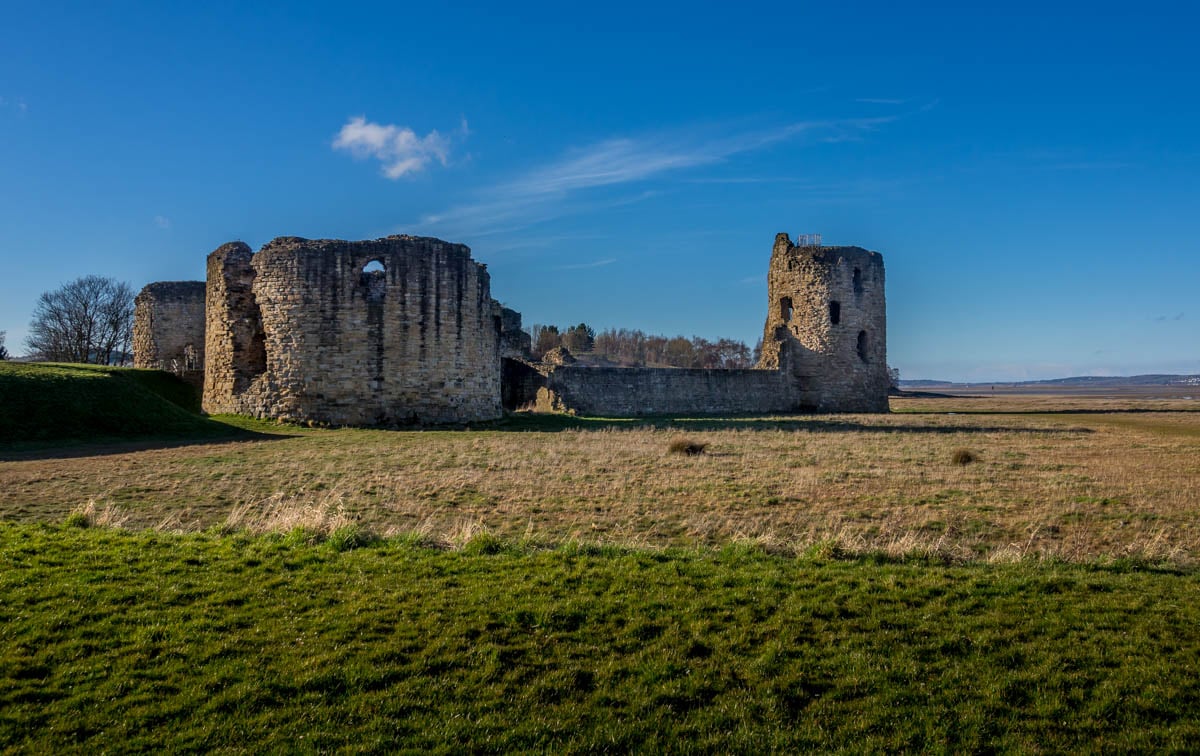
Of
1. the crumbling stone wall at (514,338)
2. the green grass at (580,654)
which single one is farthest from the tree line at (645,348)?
the green grass at (580,654)

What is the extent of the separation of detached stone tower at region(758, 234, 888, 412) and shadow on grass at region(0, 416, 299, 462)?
2565 centimetres

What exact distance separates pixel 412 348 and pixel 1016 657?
70.9 feet

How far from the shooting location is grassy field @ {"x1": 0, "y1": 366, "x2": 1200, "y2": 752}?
4391 millimetres

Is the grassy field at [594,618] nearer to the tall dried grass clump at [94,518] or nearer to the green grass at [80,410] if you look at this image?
the tall dried grass clump at [94,518]

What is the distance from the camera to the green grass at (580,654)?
432 cm

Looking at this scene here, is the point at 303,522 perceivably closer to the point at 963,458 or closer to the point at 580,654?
the point at 580,654

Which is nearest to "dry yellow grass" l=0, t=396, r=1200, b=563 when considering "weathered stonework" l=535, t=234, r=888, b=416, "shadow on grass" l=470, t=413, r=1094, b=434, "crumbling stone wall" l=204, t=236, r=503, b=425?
"crumbling stone wall" l=204, t=236, r=503, b=425

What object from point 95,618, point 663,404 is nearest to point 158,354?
point 663,404

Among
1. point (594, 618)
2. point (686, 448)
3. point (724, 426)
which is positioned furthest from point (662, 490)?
point (724, 426)

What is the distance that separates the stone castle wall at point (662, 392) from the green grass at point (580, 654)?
85.6 ft

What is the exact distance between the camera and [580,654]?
209 inches

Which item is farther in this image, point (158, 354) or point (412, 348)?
point (158, 354)

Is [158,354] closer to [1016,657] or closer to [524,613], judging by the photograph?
[524,613]

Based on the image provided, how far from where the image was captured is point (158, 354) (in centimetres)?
4172
